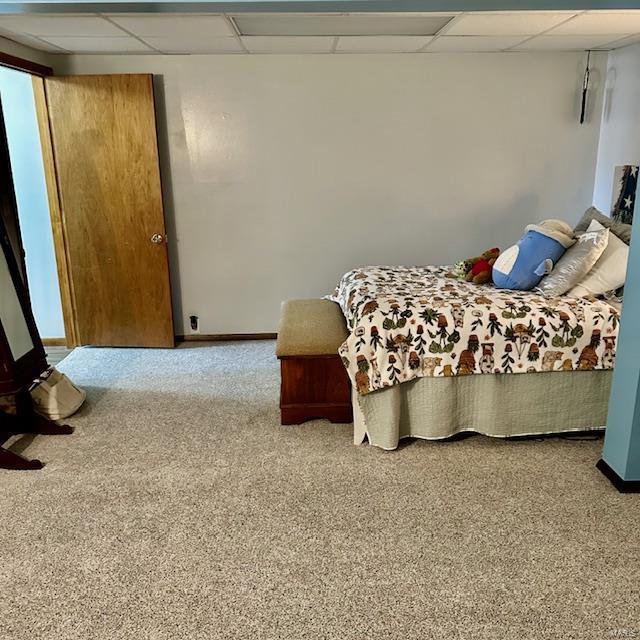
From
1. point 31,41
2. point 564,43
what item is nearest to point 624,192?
point 564,43

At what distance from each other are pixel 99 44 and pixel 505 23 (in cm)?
268

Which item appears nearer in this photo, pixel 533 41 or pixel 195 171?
pixel 533 41

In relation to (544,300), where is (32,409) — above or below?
below

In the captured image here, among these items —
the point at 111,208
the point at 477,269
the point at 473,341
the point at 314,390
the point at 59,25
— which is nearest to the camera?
the point at 473,341

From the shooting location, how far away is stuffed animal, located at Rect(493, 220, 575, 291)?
3250 millimetres

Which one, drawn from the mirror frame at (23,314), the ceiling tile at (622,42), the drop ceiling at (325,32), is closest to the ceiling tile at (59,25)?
the drop ceiling at (325,32)

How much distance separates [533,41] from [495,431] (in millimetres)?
2762

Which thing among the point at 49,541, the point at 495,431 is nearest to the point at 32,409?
the point at 49,541

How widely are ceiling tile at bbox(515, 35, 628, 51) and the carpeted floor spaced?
272 centimetres

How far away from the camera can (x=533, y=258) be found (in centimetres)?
327

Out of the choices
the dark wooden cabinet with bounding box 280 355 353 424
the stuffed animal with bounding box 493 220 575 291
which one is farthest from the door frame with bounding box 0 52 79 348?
the stuffed animal with bounding box 493 220 575 291

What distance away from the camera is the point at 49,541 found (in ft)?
7.57

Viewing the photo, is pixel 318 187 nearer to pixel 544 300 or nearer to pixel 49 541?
pixel 544 300

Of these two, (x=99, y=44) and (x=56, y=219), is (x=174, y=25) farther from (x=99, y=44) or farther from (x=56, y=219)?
(x=56, y=219)
